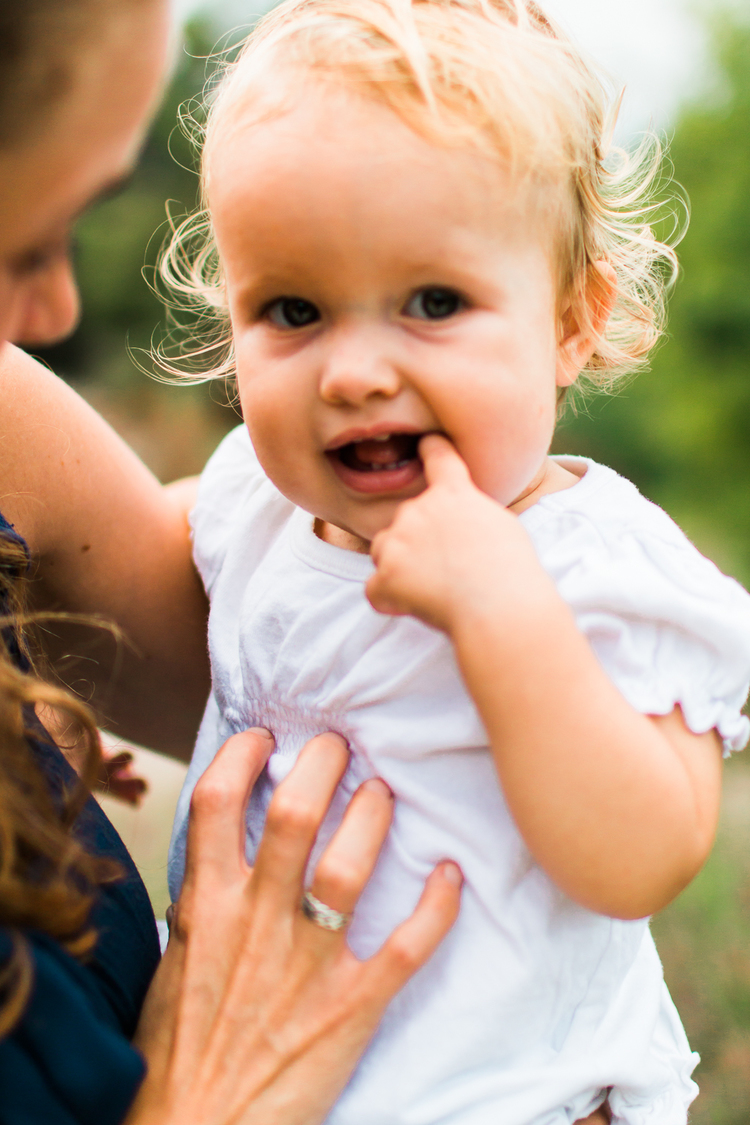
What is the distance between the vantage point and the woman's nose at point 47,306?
42.9 inches

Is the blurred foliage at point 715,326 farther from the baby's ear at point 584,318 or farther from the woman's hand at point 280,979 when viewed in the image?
the woman's hand at point 280,979

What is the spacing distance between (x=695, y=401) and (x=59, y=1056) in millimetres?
11845

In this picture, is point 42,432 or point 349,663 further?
point 42,432

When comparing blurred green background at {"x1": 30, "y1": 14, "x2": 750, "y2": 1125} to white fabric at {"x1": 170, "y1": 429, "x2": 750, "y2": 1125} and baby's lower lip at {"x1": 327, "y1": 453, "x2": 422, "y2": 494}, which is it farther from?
baby's lower lip at {"x1": 327, "y1": 453, "x2": 422, "y2": 494}

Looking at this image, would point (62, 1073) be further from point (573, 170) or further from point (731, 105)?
point (731, 105)

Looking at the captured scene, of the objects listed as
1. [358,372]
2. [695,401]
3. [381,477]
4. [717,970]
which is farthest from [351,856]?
[695,401]

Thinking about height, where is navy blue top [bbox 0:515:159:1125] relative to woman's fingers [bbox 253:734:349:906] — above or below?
below

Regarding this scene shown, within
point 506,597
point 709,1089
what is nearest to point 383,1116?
point 506,597

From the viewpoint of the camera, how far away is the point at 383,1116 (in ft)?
4.00

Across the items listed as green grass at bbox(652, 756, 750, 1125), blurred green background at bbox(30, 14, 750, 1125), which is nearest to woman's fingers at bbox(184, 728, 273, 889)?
green grass at bbox(652, 756, 750, 1125)

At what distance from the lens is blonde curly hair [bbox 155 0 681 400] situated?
1.11m

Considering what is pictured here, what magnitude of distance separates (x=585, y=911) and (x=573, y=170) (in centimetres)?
98

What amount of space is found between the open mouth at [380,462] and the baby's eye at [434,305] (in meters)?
0.15

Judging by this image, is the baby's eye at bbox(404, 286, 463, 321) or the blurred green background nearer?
the baby's eye at bbox(404, 286, 463, 321)
